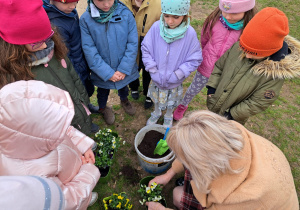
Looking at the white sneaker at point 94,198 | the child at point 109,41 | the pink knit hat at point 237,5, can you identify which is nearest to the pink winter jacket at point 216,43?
the pink knit hat at point 237,5

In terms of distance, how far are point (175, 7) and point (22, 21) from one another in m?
1.35

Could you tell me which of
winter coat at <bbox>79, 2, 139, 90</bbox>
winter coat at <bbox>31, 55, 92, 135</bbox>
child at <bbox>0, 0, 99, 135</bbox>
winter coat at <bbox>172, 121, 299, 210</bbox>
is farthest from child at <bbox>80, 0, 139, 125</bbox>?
winter coat at <bbox>172, 121, 299, 210</bbox>

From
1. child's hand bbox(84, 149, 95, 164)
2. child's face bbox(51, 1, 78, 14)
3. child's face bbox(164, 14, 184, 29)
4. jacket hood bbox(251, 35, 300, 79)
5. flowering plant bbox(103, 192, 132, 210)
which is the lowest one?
flowering plant bbox(103, 192, 132, 210)

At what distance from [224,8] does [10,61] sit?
6.75 ft

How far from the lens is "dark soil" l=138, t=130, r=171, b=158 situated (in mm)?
2350

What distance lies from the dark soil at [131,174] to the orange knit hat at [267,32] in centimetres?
194

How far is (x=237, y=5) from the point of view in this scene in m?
1.92

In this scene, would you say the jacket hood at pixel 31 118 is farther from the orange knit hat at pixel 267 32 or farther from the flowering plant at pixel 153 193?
the orange knit hat at pixel 267 32

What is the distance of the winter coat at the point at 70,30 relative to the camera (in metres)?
1.88

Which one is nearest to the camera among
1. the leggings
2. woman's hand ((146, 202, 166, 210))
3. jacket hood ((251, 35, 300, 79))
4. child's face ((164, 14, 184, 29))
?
jacket hood ((251, 35, 300, 79))

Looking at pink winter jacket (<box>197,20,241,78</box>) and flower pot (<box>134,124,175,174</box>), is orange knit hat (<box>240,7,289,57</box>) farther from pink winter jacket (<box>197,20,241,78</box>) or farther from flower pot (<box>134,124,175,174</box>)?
flower pot (<box>134,124,175,174</box>)

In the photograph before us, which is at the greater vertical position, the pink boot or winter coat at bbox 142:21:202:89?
winter coat at bbox 142:21:202:89

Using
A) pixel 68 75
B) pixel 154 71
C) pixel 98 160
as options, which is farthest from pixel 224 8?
pixel 98 160

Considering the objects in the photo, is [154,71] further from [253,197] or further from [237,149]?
[253,197]
